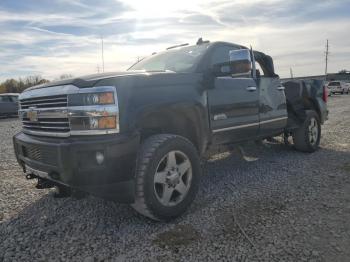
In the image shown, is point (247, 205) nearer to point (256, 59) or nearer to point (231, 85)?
point (231, 85)

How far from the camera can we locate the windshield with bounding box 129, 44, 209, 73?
433 cm

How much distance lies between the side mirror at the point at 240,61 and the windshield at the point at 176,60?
0.48 meters

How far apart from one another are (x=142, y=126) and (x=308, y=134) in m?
4.23

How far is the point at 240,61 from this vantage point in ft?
13.1

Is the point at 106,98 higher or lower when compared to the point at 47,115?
higher

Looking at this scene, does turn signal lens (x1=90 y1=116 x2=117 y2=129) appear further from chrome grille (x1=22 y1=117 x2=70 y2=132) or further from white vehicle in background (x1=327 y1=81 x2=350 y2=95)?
white vehicle in background (x1=327 y1=81 x2=350 y2=95)

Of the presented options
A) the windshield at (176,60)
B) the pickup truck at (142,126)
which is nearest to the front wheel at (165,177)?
the pickup truck at (142,126)

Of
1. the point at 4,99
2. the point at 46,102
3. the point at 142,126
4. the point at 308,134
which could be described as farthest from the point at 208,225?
the point at 4,99

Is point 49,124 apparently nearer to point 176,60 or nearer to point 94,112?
point 94,112

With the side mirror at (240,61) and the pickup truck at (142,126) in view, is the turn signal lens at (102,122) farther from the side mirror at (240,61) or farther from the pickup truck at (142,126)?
the side mirror at (240,61)

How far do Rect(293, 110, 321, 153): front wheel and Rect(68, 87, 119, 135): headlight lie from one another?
4.52 meters

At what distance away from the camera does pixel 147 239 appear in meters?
→ 3.16

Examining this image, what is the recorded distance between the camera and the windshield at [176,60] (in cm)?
433

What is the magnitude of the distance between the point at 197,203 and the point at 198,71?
60.4 inches
